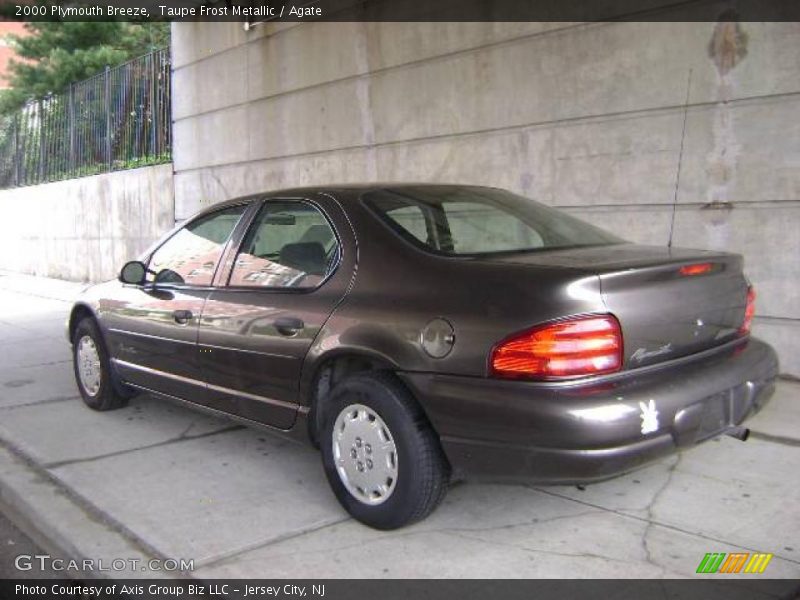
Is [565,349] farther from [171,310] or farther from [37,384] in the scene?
[37,384]

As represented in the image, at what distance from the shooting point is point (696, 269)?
3.23m

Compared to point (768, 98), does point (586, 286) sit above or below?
below

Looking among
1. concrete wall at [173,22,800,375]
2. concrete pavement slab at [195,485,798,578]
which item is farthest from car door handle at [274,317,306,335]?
concrete wall at [173,22,800,375]

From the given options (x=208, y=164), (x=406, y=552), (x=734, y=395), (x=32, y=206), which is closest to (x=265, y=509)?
(x=406, y=552)

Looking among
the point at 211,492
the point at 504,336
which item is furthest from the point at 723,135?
the point at 211,492

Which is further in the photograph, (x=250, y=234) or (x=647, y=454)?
(x=250, y=234)

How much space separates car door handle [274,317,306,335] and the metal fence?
9.91 metres

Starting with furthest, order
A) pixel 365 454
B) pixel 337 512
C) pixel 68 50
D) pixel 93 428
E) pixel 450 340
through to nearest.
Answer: pixel 68 50 → pixel 93 428 → pixel 337 512 → pixel 365 454 → pixel 450 340

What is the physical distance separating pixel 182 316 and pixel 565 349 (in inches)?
94.3

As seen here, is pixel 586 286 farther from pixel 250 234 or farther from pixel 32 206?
pixel 32 206

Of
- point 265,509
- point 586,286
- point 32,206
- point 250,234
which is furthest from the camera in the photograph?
point 32,206

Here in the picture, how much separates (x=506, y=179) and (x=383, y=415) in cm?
448

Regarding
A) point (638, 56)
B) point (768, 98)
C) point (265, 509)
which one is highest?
Answer: point (638, 56)

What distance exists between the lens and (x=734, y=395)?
321 cm
